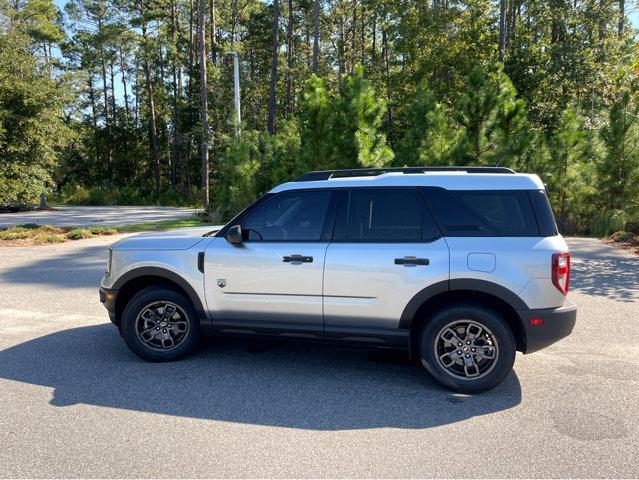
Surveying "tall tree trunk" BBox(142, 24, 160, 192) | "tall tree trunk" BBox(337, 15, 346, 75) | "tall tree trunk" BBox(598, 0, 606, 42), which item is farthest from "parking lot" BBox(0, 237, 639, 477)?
"tall tree trunk" BBox(142, 24, 160, 192)

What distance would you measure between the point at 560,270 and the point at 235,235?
2773mm

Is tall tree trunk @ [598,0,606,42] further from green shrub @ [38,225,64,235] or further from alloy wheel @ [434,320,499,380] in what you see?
alloy wheel @ [434,320,499,380]

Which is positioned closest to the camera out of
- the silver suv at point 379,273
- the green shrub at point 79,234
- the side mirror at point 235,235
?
the silver suv at point 379,273

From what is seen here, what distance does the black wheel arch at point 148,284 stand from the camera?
4957 mm

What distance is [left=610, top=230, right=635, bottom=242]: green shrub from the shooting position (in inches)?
532

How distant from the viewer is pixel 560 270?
4176 mm

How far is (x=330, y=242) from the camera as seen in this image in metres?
4.64

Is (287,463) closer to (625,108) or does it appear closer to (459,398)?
(459,398)

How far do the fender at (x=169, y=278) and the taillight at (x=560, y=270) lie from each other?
3.11 m

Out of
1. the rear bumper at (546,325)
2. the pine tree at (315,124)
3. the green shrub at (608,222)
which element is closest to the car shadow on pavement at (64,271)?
the pine tree at (315,124)

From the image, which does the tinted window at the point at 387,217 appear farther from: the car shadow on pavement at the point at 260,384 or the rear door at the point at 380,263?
the car shadow on pavement at the point at 260,384

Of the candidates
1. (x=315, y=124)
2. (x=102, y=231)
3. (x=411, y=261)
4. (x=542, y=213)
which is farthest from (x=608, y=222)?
(x=102, y=231)

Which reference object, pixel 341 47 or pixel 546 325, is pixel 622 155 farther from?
pixel 341 47

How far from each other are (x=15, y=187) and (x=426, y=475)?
16.5 m
